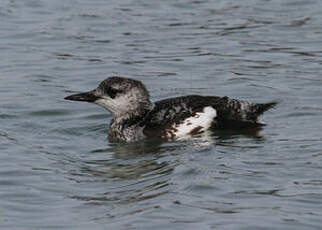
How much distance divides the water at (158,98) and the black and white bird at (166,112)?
0.63ft

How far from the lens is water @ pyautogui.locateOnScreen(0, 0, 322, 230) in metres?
9.59

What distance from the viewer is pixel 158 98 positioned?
578 inches

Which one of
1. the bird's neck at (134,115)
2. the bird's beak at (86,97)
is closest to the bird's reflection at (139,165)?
the bird's neck at (134,115)

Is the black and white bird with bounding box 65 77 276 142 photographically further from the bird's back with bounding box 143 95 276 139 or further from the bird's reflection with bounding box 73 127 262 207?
the bird's reflection with bounding box 73 127 262 207

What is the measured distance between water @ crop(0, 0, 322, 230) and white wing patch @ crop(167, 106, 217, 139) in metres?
0.17

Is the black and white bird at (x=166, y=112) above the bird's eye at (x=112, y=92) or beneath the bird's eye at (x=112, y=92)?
beneath

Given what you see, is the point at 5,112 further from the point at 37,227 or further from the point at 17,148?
the point at 37,227

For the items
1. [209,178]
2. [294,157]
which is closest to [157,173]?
[209,178]

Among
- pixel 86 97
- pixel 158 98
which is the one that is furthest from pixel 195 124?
pixel 158 98

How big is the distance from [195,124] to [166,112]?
371 mm

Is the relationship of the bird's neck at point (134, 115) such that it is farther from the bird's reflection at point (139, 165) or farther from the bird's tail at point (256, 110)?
the bird's tail at point (256, 110)

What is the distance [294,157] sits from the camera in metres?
11.3

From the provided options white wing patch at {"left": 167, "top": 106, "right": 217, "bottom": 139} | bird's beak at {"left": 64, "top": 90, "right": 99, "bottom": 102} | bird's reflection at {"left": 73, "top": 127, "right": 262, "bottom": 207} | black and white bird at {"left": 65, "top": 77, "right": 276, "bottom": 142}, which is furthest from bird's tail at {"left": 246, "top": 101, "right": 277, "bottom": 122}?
bird's beak at {"left": 64, "top": 90, "right": 99, "bottom": 102}

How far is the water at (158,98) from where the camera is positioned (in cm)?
959
